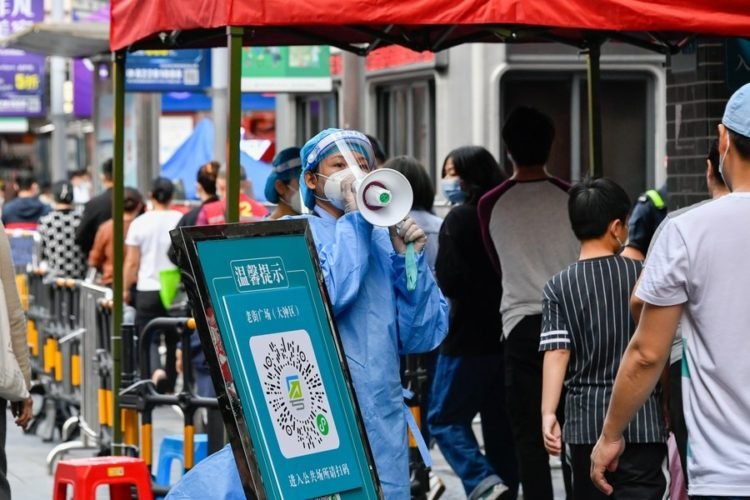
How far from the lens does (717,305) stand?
13.7 feet

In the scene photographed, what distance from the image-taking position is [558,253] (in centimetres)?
778

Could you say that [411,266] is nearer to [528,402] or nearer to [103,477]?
[103,477]

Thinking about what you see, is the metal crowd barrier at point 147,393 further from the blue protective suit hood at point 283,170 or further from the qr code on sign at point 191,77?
the qr code on sign at point 191,77

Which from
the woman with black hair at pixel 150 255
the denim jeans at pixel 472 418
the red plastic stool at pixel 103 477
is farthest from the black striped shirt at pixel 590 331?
the woman with black hair at pixel 150 255

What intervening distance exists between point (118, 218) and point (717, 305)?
193 inches

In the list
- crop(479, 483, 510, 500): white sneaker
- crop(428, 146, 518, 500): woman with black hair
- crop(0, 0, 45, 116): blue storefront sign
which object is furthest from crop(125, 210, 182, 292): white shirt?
crop(0, 0, 45, 116): blue storefront sign

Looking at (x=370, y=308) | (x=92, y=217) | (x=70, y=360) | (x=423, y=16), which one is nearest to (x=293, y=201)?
(x=423, y=16)

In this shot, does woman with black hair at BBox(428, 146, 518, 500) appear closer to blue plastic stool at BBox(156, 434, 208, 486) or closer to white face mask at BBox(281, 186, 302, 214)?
white face mask at BBox(281, 186, 302, 214)

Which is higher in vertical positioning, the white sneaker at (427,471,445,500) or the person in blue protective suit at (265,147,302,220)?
the person in blue protective suit at (265,147,302,220)

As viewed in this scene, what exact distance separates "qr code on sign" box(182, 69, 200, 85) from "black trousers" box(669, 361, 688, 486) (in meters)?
13.3

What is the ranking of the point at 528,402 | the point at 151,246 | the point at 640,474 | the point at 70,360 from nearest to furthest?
the point at 640,474 < the point at 528,402 < the point at 70,360 < the point at 151,246

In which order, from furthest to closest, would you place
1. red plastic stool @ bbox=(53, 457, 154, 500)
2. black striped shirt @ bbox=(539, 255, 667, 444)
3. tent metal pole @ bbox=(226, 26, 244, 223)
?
1. red plastic stool @ bbox=(53, 457, 154, 500)
2. tent metal pole @ bbox=(226, 26, 244, 223)
3. black striped shirt @ bbox=(539, 255, 667, 444)

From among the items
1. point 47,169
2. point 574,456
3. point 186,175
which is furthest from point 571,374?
point 47,169

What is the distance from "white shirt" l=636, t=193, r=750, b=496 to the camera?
416cm
